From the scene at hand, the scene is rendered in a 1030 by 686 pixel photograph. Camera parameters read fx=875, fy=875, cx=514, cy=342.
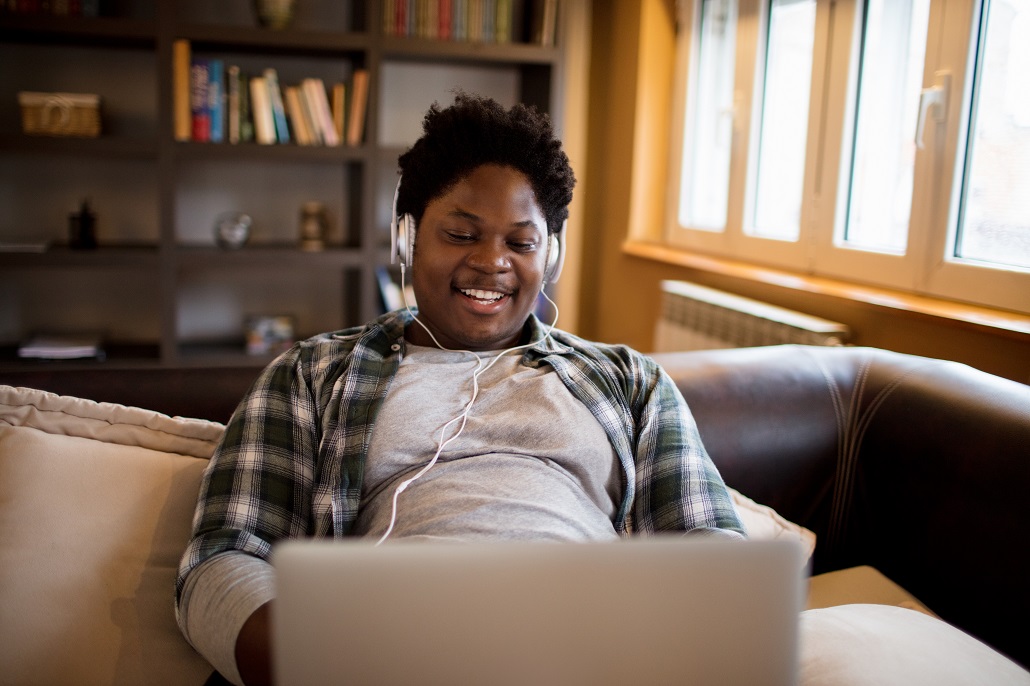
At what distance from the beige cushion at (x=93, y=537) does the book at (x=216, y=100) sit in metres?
2.06

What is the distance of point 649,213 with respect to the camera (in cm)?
352

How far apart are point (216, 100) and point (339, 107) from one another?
1.40 feet

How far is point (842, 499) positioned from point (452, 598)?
130cm

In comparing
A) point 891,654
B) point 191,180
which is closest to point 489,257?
point 891,654

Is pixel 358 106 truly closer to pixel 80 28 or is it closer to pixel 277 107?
pixel 277 107

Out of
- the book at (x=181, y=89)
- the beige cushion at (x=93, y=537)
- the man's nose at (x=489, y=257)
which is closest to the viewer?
the beige cushion at (x=93, y=537)

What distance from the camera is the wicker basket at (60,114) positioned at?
2.97m

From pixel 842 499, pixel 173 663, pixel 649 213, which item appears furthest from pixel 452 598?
pixel 649 213

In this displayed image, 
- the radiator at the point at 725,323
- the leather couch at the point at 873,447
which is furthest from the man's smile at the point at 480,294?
the radiator at the point at 725,323

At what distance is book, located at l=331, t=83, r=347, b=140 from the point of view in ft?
10.5

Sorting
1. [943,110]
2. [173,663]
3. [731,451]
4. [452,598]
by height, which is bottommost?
[173,663]

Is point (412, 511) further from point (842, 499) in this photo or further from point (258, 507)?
point (842, 499)

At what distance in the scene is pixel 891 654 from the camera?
3.51ft

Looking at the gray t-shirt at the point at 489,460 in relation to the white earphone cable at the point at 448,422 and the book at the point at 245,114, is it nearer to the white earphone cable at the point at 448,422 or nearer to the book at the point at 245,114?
the white earphone cable at the point at 448,422
